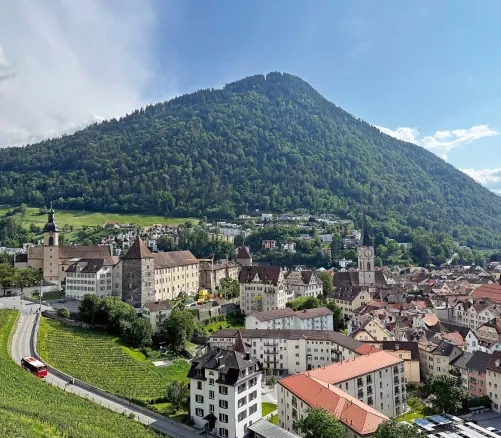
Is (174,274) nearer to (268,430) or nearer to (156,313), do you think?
(156,313)

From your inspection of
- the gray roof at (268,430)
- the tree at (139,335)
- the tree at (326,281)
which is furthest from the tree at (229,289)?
the gray roof at (268,430)

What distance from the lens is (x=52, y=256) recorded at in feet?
335

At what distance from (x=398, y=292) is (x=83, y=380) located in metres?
69.2

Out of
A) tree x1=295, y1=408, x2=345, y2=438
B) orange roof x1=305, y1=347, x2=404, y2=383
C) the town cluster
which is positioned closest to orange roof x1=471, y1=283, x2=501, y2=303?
the town cluster

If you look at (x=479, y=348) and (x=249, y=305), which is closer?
(x=479, y=348)

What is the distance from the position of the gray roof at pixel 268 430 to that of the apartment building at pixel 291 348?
2064 cm

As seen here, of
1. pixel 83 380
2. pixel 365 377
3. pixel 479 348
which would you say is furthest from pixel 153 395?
pixel 479 348

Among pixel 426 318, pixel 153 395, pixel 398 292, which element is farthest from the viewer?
pixel 398 292

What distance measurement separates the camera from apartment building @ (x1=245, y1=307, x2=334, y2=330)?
78894 mm

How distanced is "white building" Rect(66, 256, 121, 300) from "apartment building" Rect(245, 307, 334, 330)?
90.2ft

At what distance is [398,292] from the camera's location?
10388cm

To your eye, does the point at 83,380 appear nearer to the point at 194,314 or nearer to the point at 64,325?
the point at 64,325

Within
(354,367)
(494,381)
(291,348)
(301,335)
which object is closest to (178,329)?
(291,348)

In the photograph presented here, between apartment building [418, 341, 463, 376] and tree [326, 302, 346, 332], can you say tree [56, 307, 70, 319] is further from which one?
apartment building [418, 341, 463, 376]
